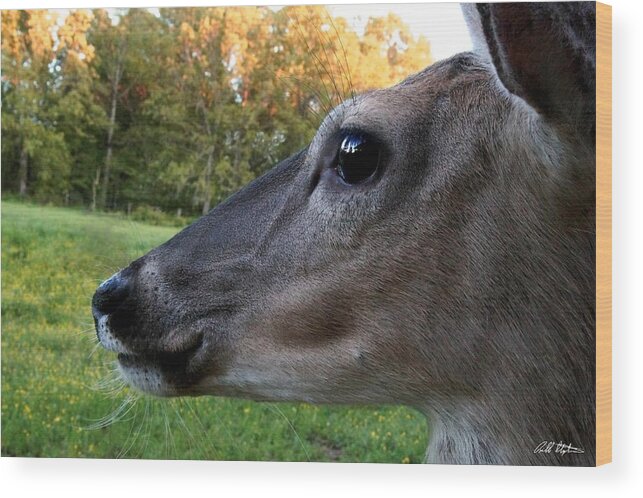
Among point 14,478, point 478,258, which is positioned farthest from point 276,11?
point 14,478

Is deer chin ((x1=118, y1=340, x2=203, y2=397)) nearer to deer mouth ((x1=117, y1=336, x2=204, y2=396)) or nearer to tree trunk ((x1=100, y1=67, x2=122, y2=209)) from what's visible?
deer mouth ((x1=117, y1=336, x2=204, y2=396))

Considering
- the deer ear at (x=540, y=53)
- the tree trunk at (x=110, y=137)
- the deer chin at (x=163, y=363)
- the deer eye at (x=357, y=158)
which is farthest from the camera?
the tree trunk at (x=110, y=137)

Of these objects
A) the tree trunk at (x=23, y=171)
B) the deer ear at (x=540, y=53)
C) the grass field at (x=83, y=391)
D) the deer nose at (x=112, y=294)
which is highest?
the deer ear at (x=540, y=53)

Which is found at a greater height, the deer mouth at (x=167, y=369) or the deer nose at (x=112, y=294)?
the deer nose at (x=112, y=294)

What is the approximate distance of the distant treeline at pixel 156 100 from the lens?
409 cm

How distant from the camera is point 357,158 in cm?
293

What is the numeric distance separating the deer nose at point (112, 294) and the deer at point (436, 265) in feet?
0.06

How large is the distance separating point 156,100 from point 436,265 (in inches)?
69.8

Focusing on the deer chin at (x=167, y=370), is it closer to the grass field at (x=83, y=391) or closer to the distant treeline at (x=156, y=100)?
the grass field at (x=83, y=391)

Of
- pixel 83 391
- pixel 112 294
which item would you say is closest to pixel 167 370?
pixel 112 294

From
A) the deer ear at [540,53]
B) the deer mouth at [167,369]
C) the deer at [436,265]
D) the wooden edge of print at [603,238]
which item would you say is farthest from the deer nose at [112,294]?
the wooden edge of print at [603,238]

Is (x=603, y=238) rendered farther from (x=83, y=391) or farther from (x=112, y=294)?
(x=83, y=391)

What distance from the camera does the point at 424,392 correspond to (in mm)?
3033

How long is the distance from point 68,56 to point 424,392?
2.26m
